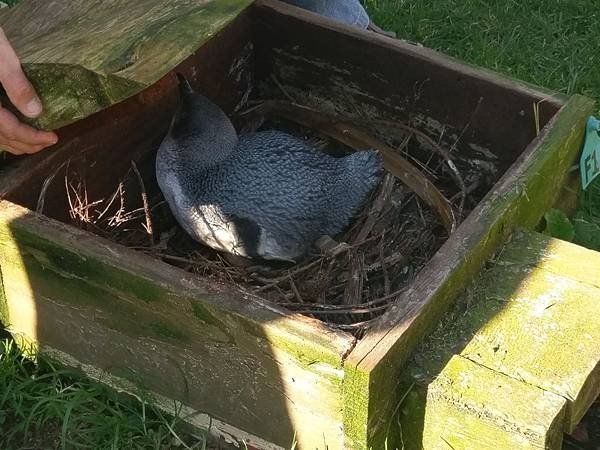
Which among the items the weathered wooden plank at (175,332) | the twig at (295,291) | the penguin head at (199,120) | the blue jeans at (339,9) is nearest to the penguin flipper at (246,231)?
the twig at (295,291)

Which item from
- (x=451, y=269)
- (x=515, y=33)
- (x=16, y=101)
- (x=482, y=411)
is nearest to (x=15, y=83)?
(x=16, y=101)

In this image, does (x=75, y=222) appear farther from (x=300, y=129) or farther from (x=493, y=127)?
(x=493, y=127)

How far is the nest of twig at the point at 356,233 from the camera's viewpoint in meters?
2.49

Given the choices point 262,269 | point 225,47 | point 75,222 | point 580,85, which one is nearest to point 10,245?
point 75,222

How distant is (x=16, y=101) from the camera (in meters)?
2.04

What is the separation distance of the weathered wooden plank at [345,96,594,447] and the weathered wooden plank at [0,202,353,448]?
0.06m

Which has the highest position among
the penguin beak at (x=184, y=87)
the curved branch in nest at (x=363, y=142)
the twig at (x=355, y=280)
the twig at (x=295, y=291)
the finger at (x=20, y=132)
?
the finger at (x=20, y=132)

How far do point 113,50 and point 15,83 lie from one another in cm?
24

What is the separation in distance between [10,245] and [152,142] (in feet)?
2.32

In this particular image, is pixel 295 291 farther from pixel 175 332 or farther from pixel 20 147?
pixel 20 147

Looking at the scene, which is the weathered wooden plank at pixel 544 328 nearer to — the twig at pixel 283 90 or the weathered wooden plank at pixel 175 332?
the weathered wooden plank at pixel 175 332

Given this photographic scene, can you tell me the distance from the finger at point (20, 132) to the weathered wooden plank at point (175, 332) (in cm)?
16

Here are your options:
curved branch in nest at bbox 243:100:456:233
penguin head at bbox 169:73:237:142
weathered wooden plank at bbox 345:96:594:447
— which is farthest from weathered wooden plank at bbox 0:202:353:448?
curved branch in nest at bbox 243:100:456:233

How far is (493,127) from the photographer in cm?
271
